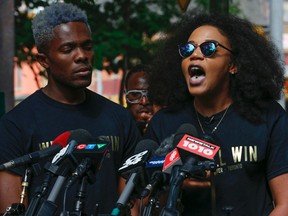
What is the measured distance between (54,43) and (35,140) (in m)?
0.64

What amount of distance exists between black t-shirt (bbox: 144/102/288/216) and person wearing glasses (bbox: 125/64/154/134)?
9.05 feet

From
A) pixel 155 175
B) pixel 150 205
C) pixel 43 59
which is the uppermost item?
pixel 43 59

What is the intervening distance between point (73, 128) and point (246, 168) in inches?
42.6

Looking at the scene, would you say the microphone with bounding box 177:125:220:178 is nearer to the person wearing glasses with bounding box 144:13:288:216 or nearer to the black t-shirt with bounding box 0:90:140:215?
the person wearing glasses with bounding box 144:13:288:216

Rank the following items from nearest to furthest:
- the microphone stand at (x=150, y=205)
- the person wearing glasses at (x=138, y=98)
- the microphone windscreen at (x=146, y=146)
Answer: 1. the microphone stand at (x=150, y=205)
2. the microphone windscreen at (x=146, y=146)
3. the person wearing glasses at (x=138, y=98)

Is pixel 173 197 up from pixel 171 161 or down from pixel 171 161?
down

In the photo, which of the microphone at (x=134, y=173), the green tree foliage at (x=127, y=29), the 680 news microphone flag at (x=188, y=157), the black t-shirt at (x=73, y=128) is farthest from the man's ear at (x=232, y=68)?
the green tree foliage at (x=127, y=29)

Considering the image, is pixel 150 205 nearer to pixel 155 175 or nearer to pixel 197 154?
pixel 155 175

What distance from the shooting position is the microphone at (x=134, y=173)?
420 centimetres

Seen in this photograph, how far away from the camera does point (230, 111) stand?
5.47 m

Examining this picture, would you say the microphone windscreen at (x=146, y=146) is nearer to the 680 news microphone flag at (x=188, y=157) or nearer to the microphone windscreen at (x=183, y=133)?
the microphone windscreen at (x=183, y=133)

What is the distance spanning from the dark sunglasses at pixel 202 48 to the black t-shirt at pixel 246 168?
0.43 metres

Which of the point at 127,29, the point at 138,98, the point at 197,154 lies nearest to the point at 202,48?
the point at 197,154

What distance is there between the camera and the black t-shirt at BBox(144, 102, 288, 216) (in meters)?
5.22
